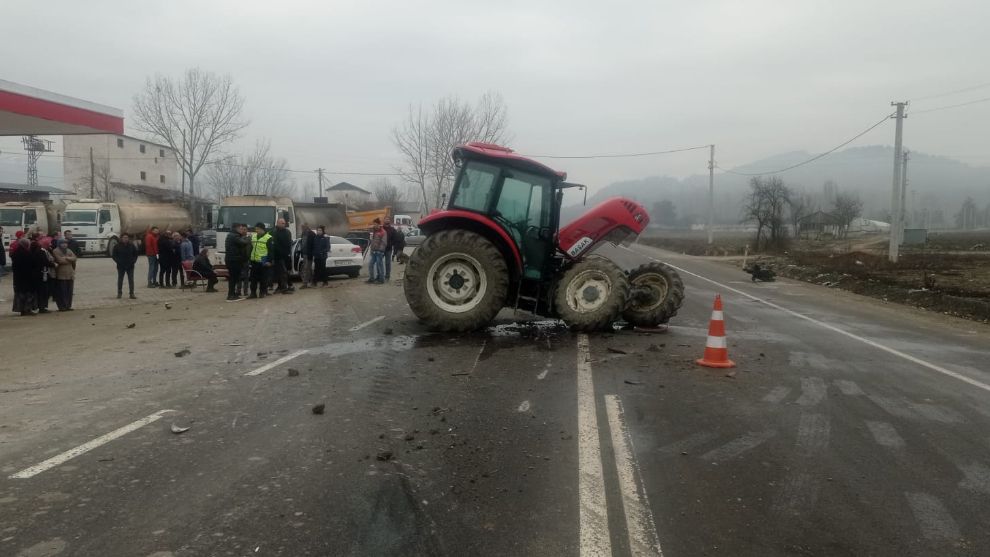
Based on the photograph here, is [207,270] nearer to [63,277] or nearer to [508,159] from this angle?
[63,277]

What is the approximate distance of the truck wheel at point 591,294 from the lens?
8.95 meters

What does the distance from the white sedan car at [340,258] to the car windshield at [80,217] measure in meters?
19.5

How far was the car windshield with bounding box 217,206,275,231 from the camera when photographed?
66.2 ft

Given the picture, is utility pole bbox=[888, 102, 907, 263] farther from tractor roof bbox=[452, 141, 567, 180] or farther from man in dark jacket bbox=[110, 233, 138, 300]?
man in dark jacket bbox=[110, 233, 138, 300]

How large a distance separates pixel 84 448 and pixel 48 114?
48.5 ft

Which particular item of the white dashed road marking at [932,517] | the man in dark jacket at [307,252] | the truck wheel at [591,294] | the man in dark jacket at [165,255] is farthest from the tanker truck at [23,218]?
the white dashed road marking at [932,517]

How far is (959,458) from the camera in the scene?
448cm

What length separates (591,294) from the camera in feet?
29.9

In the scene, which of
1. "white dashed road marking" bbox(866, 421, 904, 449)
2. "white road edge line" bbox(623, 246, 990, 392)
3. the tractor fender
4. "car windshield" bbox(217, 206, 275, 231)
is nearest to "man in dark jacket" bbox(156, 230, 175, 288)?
"car windshield" bbox(217, 206, 275, 231)

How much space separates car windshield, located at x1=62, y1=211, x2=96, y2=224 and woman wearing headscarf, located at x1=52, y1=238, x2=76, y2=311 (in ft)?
71.5

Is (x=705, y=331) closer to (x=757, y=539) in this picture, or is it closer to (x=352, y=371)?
(x=352, y=371)

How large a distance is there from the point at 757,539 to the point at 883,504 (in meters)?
1.02

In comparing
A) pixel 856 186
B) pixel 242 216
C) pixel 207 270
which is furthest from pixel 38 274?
pixel 856 186

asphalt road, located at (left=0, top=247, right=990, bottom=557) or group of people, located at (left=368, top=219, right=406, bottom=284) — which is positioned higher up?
group of people, located at (left=368, top=219, right=406, bottom=284)
